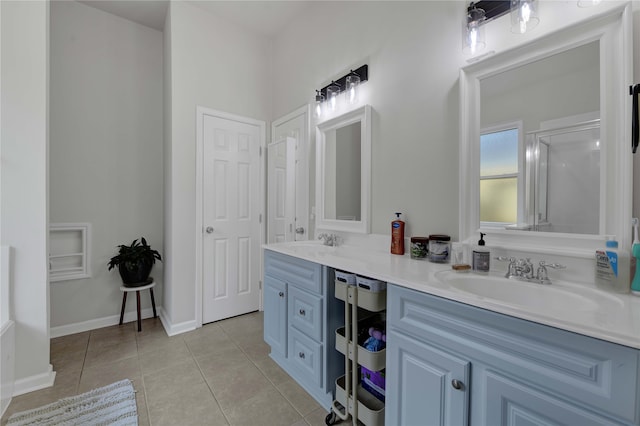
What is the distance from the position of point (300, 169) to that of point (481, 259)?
1815mm

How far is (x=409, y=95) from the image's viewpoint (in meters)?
1.75

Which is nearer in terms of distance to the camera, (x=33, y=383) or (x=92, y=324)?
(x=33, y=383)

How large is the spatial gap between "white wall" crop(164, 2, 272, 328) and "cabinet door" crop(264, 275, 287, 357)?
1.03 meters

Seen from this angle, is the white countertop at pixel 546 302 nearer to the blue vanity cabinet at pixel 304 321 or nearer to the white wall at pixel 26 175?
the blue vanity cabinet at pixel 304 321

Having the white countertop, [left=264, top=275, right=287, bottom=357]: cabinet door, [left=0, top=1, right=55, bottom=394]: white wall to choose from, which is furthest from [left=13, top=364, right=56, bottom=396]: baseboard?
the white countertop

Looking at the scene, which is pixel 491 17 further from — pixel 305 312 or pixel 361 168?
pixel 305 312

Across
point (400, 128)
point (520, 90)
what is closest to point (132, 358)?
point (400, 128)

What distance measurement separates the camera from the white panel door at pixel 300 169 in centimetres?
263

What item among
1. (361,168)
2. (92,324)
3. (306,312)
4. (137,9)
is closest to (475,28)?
(361,168)

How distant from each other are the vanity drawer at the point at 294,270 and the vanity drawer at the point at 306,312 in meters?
0.05

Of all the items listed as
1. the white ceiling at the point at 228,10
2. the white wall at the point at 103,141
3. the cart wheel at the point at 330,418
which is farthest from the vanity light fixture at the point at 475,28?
the white wall at the point at 103,141

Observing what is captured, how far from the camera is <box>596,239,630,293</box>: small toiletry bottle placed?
972 mm

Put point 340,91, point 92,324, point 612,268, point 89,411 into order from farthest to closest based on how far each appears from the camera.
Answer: point 92,324
point 340,91
point 89,411
point 612,268

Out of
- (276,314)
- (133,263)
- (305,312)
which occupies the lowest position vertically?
(276,314)
